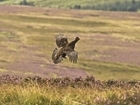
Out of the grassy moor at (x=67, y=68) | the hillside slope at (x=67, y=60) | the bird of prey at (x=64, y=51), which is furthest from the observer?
the hillside slope at (x=67, y=60)

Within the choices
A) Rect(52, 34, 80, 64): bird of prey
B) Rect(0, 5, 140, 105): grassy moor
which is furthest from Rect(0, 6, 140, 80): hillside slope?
Rect(52, 34, 80, 64): bird of prey

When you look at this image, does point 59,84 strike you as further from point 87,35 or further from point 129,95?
point 87,35

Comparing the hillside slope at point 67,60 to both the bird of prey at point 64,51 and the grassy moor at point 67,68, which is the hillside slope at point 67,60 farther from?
the bird of prey at point 64,51

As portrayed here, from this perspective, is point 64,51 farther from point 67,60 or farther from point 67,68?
point 67,60

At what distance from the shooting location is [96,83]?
14.8 metres

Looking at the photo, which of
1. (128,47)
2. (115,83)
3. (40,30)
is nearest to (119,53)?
(128,47)

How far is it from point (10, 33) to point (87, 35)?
62.0ft

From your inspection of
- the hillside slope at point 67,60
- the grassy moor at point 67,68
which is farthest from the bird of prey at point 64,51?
the hillside slope at point 67,60

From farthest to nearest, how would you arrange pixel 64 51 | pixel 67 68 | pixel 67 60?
pixel 67 60 → pixel 67 68 → pixel 64 51

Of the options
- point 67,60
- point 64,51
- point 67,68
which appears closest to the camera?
point 64,51

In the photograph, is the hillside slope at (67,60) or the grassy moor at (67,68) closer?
the grassy moor at (67,68)

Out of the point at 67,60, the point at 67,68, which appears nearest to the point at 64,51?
the point at 67,68

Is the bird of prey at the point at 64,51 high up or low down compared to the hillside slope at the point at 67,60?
up

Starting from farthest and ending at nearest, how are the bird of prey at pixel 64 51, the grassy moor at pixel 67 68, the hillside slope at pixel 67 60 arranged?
the hillside slope at pixel 67 60
the bird of prey at pixel 64 51
the grassy moor at pixel 67 68
